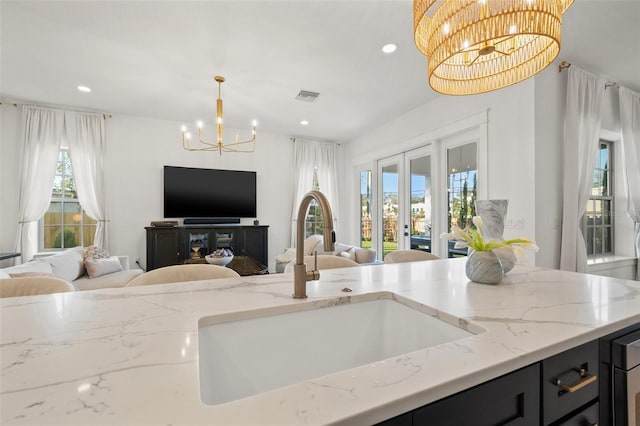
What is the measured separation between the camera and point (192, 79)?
3057 millimetres

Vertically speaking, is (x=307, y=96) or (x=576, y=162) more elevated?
(x=307, y=96)

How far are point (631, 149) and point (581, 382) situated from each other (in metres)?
4.09

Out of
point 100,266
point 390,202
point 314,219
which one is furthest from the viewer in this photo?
point 314,219

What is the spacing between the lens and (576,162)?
9.05ft

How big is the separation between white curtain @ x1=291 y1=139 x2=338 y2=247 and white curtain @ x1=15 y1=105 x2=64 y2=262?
11.5 feet

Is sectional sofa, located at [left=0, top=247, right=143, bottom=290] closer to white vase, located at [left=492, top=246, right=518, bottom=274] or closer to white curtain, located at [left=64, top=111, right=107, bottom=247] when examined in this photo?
white curtain, located at [left=64, top=111, right=107, bottom=247]

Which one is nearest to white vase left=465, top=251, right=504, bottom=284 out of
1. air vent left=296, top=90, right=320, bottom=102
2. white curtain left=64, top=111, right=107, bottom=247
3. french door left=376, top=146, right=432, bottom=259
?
french door left=376, top=146, right=432, bottom=259

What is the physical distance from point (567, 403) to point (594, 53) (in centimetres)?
337

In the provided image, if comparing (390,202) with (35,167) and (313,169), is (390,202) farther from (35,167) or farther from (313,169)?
(35,167)

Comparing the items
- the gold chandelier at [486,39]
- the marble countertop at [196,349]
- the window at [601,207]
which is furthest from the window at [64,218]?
the window at [601,207]

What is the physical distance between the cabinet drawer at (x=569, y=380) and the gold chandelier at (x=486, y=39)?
99cm

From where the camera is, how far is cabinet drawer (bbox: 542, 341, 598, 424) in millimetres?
638

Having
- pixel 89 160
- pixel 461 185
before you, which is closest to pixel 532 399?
pixel 461 185

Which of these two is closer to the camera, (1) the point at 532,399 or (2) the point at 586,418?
(1) the point at 532,399
